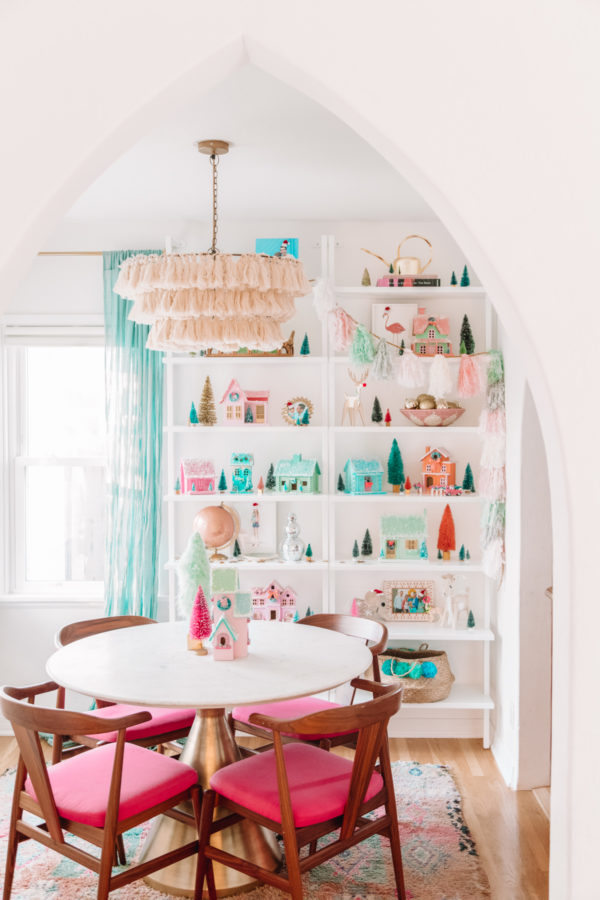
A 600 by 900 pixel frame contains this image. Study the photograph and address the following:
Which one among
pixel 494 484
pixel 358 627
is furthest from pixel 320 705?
pixel 494 484

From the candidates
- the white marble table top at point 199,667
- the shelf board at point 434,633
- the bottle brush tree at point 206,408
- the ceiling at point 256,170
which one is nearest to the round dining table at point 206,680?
the white marble table top at point 199,667

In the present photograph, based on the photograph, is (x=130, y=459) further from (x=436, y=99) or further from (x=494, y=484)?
(x=436, y=99)

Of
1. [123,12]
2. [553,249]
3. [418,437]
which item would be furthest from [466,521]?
[123,12]

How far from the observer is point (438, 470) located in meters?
4.31

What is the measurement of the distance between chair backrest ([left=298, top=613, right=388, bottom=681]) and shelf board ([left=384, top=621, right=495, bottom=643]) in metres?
0.61

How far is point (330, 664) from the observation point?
9.31ft

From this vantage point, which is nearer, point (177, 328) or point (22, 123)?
point (22, 123)

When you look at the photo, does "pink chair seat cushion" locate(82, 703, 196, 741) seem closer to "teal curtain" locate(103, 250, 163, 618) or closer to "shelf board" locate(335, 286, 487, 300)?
"teal curtain" locate(103, 250, 163, 618)

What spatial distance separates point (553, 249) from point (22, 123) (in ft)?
2.88

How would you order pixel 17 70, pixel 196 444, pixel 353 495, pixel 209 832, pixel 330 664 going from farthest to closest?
pixel 196 444 < pixel 353 495 < pixel 330 664 < pixel 209 832 < pixel 17 70

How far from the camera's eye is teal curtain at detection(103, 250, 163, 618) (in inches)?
173

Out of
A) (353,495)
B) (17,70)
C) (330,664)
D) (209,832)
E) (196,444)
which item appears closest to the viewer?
(17,70)

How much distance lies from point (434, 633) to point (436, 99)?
3.27 metres

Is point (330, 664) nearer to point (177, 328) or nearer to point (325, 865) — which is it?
point (325, 865)
